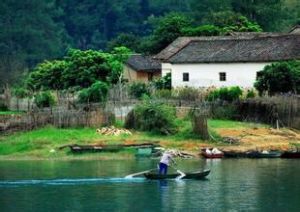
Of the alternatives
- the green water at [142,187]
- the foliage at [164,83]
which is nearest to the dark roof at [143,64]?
the foliage at [164,83]

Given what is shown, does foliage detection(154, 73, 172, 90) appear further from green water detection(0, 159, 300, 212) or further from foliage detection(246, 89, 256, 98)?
green water detection(0, 159, 300, 212)

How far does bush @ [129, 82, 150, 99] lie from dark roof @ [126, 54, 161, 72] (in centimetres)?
970

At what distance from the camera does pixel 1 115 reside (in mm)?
57625

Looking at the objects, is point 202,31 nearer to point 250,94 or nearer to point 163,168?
point 250,94

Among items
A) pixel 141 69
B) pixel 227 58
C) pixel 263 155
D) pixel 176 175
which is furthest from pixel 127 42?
pixel 176 175

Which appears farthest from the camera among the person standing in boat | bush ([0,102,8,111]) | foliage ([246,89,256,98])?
bush ([0,102,8,111])

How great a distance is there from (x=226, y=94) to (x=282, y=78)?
338 cm

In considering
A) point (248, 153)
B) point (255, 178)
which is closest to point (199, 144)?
point (248, 153)

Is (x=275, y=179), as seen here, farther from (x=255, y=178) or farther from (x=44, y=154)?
(x=44, y=154)

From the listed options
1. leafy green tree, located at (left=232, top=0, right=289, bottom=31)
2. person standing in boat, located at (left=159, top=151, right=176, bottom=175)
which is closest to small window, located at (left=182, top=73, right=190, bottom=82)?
person standing in boat, located at (left=159, top=151, right=176, bottom=175)

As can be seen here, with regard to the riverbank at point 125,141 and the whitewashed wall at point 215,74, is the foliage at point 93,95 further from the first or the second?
the whitewashed wall at point 215,74

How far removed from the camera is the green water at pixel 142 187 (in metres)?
37.4

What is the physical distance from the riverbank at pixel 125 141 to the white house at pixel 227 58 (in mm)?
10113

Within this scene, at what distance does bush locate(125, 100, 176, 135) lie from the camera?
55.8 meters
